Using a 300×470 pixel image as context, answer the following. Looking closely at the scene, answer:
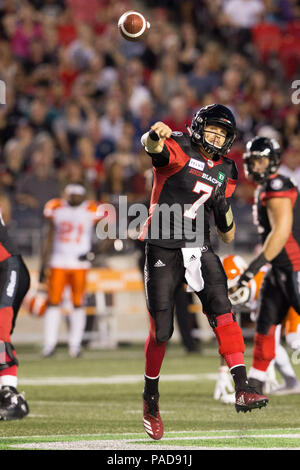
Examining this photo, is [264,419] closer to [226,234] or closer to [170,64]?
[226,234]

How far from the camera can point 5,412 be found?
7793 mm

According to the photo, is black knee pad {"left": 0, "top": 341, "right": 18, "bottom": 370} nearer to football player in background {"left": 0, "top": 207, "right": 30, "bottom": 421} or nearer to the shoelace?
football player in background {"left": 0, "top": 207, "right": 30, "bottom": 421}

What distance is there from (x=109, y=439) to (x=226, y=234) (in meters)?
1.58

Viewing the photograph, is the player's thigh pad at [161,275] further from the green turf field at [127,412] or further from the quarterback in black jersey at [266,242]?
the quarterback in black jersey at [266,242]

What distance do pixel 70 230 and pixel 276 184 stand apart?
5.73m

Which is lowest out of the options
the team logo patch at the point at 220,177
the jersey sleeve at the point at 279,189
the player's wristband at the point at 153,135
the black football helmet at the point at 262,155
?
the team logo patch at the point at 220,177

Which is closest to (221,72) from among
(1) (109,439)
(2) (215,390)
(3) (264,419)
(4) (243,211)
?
(4) (243,211)

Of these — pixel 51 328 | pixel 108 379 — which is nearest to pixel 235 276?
pixel 108 379

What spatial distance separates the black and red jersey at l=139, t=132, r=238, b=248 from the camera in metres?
6.86

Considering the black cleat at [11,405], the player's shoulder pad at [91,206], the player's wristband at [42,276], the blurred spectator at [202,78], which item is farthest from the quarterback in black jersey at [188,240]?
the blurred spectator at [202,78]

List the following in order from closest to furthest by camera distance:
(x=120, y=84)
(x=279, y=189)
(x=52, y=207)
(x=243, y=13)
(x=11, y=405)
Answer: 1. (x=11, y=405)
2. (x=279, y=189)
3. (x=52, y=207)
4. (x=120, y=84)
5. (x=243, y=13)

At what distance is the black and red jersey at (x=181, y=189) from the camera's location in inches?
270

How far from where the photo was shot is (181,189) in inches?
271

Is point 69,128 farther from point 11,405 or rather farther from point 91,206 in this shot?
point 11,405
